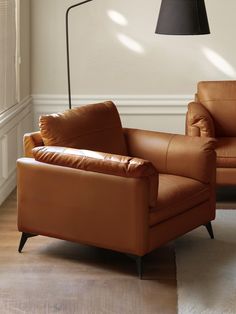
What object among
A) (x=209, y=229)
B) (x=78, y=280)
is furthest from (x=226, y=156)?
(x=78, y=280)

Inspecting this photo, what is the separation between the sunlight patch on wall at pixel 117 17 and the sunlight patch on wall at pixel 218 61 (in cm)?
71

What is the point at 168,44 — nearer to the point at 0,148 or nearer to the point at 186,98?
the point at 186,98

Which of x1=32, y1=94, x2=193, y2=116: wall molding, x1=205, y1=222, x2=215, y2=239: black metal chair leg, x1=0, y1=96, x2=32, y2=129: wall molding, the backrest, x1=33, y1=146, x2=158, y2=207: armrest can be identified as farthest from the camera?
x1=32, y1=94, x2=193, y2=116: wall molding

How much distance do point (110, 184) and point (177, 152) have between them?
2.39 ft

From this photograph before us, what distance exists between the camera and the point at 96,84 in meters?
6.56

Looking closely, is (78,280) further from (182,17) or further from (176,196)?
(182,17)

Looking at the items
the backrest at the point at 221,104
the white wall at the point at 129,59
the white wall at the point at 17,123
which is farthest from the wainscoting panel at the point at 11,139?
the backrest at the point at 221,104

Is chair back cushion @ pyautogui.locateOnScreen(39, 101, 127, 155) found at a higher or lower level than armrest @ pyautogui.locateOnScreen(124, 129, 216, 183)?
higher

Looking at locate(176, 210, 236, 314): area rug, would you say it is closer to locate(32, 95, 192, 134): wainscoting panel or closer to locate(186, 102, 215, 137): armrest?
locate(186, 102, 215, 137): armrest

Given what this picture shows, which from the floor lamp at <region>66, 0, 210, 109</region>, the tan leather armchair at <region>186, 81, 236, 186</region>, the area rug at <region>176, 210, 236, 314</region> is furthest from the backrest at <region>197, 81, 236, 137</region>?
the floor lamp at <region>66, 0, 210, 109</region>

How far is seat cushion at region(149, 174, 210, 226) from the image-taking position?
4203 mm

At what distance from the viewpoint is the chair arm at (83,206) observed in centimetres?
409

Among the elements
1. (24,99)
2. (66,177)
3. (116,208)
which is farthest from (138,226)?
(24,99)

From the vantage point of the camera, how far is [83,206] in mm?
4238
